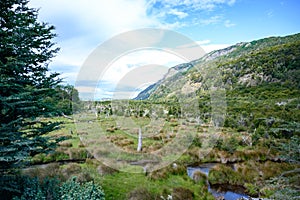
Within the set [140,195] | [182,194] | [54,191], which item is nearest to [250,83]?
[182,194]

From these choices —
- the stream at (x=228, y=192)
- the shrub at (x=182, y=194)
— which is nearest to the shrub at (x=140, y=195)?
the shrub at (x=182, y=194)

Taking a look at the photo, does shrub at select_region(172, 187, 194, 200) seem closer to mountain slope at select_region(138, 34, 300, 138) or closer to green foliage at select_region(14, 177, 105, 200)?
green foliage at select_region(14, 177, 105, 200)

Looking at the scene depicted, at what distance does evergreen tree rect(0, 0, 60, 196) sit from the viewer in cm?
565

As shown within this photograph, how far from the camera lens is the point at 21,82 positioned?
6379mm

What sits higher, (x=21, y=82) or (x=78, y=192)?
(x=21, y=82)

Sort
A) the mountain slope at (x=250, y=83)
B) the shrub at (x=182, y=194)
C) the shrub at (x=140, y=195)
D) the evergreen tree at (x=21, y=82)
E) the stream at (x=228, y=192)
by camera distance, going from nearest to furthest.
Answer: the evergreen tree at (x=21, y=82)
the shrub at (x=140, y=195)
the shrub at (x=182, y=194)
the stream at (x=228, y=192)
the mountain slope at (x=250, y=83)

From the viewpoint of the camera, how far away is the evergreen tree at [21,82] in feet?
18.5

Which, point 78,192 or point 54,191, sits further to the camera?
point 54,191

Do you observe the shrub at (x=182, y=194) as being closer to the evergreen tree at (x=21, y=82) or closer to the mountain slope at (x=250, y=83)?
the evergreen tree at (x=21, y=82)

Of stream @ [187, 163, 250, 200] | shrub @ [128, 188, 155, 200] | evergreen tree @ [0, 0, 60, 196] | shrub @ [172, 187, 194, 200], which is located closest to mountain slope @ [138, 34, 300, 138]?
stream @ [187, 163, 250, 200]

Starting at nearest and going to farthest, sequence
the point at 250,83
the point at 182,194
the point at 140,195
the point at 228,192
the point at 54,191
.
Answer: the point at 54,191, the point at 140,195, the point at 182,194, the point at 228,192, the point at 250,83

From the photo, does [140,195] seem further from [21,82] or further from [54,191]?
[21,82]

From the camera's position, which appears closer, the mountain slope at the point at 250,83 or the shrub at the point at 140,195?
the shrub at the point at 140,195

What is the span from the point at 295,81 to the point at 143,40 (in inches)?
1917
